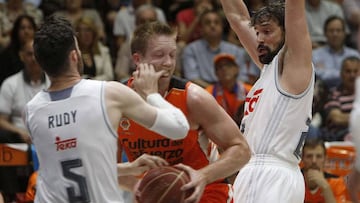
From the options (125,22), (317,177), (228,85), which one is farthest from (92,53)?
(317,177)

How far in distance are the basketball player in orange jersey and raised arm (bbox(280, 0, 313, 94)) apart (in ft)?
2.09

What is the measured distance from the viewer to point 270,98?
5.74 m

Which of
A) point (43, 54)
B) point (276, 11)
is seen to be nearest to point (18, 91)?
point (276, 11)

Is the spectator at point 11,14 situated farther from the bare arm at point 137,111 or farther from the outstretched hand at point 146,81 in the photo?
the bare arm at point 137,111

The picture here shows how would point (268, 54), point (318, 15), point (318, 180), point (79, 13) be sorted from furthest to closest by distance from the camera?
point (318, 15)
point (79, 13)
point (318, 180)
point (268, 54)

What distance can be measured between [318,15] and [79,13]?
3662 millimetres

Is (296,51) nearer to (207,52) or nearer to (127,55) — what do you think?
(207,52)

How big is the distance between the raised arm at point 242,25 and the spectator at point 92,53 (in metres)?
4.57

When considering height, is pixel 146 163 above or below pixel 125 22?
above

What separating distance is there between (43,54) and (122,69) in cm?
712

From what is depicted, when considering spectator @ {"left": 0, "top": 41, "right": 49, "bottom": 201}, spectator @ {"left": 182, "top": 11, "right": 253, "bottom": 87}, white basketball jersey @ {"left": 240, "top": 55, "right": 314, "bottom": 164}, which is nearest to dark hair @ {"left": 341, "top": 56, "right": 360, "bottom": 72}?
spectator @ {"left": 182, "top": 11, "right": 253, "bottom": 87}

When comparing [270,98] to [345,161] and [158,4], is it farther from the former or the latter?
[158,4]

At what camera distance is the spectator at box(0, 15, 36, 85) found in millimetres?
10820

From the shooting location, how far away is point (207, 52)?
1184cm
